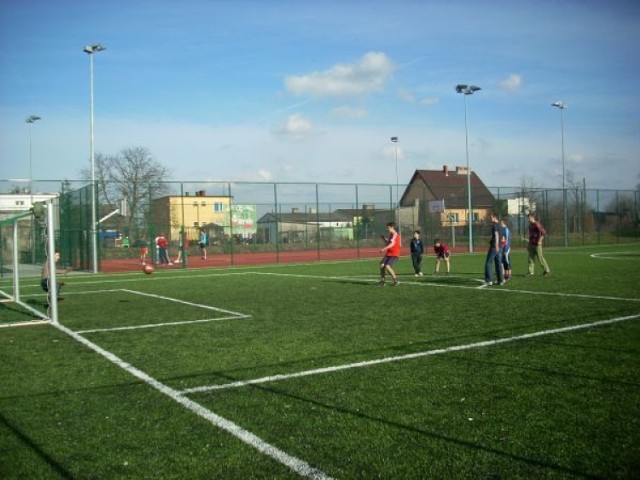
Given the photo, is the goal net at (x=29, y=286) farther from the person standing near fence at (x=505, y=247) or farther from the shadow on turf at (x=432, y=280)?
the person standing near fence at (x=505, y=247)

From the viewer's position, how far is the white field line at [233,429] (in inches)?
163

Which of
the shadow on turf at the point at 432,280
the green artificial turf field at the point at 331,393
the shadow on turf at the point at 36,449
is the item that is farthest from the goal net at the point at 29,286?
the shadow on turf at the point at 432,280

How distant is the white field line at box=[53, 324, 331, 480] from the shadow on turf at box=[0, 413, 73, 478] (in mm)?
1322

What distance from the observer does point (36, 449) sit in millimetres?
4668

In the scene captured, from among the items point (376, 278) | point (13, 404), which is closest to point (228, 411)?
point (13, 404)

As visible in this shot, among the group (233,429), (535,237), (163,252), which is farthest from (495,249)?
(163,252)

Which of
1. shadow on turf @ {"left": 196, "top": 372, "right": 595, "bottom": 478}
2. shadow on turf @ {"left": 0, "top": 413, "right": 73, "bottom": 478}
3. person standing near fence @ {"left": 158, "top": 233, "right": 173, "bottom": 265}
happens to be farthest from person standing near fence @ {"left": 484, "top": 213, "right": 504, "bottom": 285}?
person standing near fence @ {"left": 158, "top": 233, "right": 173, "bottom": 265}

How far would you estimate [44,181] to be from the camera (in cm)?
2967

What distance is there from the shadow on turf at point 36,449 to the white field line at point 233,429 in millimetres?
1322

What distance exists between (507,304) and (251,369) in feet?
22.7

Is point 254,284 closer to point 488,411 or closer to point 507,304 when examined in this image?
point 507,304

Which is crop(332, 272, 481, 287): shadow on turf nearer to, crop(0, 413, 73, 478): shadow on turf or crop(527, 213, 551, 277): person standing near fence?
crop(527, 213, 551, 277): person standing near fence

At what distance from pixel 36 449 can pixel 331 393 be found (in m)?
2.78

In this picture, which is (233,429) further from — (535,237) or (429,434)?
(535,237)
